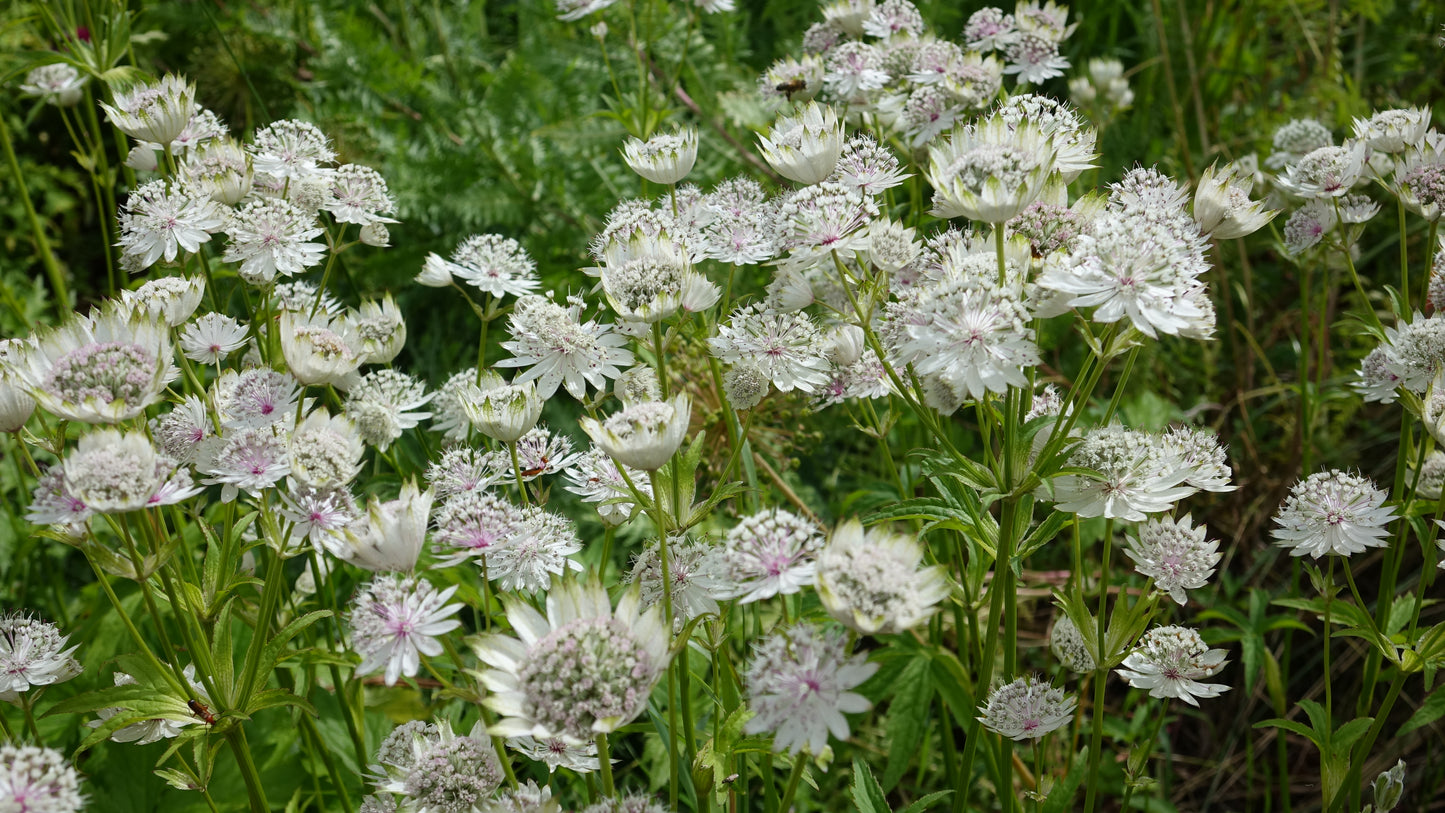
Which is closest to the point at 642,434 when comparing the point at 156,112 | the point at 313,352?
the point at 313,352

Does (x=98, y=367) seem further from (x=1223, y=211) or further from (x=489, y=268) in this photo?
(x=1223, y=211)

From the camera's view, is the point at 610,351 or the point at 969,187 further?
the point at 610,351

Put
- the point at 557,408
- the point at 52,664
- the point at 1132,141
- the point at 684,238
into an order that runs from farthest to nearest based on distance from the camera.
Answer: the point at 1132,141 < the point at 557,408 < the point at 684,238 < the point at 52,664

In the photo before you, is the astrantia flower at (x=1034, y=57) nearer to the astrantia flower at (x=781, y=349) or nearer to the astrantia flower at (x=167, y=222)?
the astrantia flower at (x=781, y=349)

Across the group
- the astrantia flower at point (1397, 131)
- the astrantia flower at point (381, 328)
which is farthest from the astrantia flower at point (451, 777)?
the astrantia flower at point (1397, 131)

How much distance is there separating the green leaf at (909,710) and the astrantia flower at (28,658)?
1590 mm

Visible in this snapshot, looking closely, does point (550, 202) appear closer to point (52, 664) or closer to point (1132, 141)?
point (1132, 141)

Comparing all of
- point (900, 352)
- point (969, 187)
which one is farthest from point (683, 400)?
point (969, 187)

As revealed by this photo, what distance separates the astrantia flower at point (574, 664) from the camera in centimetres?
123

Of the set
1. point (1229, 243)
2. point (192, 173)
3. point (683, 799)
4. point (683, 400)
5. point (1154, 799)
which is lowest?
point (1154, 799)

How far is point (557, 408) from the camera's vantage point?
12.2 feet

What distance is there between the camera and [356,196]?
2.30 metres

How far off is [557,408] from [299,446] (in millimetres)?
2159

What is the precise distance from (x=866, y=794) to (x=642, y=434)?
73 cm
